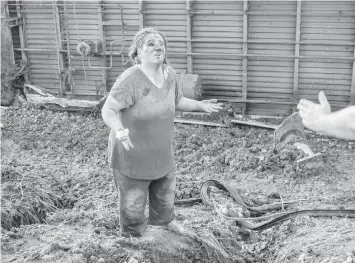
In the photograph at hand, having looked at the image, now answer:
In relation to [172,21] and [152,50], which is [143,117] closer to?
[152,50]

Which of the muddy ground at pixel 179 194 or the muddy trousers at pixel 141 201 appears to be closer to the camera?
the muddy trousers at pixel 141 201

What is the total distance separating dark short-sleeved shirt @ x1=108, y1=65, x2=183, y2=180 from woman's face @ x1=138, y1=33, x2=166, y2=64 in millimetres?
143

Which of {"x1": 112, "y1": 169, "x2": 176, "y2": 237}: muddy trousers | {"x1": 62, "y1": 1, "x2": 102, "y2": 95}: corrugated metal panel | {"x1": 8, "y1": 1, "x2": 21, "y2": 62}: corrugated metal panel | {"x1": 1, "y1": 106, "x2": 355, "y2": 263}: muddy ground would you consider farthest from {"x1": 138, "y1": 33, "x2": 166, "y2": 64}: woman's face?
{"x1": 8, "y1": 1, "x2": 21, "y2": 62}: corrugated metal panel

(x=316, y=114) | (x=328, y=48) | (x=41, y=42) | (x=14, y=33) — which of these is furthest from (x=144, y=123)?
(x=14, y=33)

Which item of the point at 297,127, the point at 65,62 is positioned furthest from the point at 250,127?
the point at 65,62

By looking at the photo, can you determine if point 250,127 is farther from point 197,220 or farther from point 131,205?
point 131,205

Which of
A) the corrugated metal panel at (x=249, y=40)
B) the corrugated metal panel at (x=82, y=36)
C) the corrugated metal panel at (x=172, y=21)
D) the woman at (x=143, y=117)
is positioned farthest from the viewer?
the corrugated metal panel at (x=82, y=36)

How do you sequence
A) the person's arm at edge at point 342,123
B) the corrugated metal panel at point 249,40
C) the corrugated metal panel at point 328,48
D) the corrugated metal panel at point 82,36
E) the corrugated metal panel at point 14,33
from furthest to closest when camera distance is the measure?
1. the corrugated metal panel at point 14,33
2. the corrugated metal panel at point 82,36
3. the corrugated metal panel at point 249,40
4. the corrugated metal panel at point 328,48
5. the person's arm at edge at point 342,123

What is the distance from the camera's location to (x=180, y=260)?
5391mm

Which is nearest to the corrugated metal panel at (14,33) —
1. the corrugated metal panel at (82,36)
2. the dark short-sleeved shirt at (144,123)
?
the corrugated metal panel at (82,36)

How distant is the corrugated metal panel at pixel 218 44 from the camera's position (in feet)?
37.4

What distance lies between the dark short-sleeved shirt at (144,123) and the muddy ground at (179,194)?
82 centimetres

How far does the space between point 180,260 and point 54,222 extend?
6.42ft

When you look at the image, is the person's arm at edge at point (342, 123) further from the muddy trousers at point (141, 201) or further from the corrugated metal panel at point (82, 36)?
the corrugated metal panel at point (82, 36)
